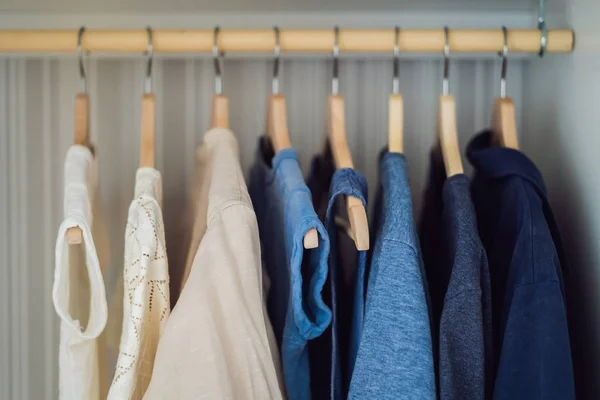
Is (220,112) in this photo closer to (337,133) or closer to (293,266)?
(337,133)

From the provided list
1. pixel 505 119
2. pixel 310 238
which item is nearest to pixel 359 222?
pixel 310 238

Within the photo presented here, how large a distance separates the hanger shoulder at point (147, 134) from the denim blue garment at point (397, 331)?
0.96 ft

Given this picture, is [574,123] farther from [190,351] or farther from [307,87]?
[190,351]

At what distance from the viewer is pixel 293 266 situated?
0.61 m

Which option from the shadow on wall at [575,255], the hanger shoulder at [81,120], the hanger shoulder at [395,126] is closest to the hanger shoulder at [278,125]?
the hanger shoulder at [395,126]

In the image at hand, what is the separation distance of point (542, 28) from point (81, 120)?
0.59 m

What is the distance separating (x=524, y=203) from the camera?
681 mm

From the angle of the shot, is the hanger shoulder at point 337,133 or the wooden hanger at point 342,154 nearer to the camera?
the wooden hanger at point 342,154

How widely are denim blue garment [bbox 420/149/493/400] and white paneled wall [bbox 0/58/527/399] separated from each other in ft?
0.87

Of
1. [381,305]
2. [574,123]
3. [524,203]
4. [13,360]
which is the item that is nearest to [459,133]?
[574,123]

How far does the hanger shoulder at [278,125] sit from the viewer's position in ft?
2.54

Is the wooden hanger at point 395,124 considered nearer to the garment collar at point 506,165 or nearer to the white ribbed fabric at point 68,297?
the garment collar at point 506,165

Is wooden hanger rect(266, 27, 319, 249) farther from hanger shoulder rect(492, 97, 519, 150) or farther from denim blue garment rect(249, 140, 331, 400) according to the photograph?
hanger shoulder rect(492, 97, 519, 150)

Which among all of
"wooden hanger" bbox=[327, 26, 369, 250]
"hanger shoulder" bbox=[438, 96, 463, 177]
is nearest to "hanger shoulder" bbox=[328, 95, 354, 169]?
"wooden hanger" bbox=[327, 26, 369, 250]
